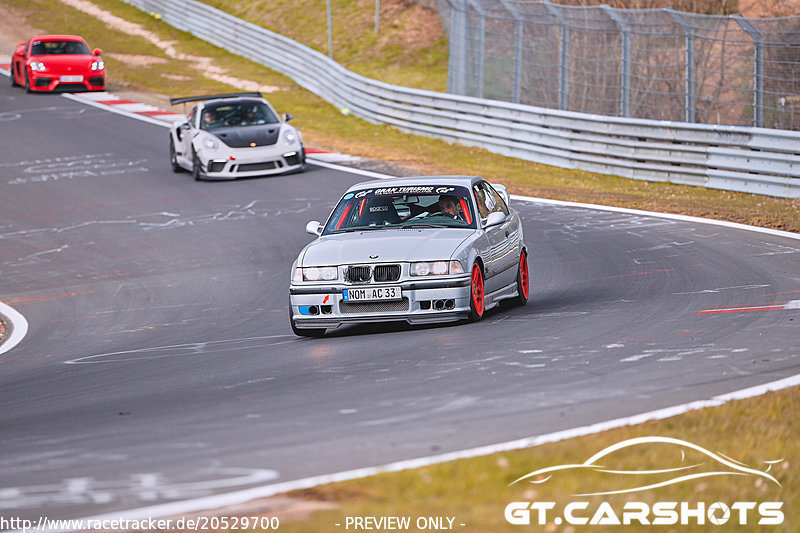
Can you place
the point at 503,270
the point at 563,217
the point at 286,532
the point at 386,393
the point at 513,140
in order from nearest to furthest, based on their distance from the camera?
the point at 286,532 < the point at 386,393 < the point at 503,270 < the point at 563,217 < the point at 513,140

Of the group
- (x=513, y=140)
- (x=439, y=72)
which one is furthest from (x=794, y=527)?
(x=439, y=72)

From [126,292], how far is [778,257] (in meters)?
7.73

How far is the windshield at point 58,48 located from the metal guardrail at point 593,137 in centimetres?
690

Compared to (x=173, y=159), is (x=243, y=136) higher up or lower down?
higher up

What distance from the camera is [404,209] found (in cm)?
1127

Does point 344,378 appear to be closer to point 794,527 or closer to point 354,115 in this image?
point 794,527

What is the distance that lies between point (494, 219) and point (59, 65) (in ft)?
82.9

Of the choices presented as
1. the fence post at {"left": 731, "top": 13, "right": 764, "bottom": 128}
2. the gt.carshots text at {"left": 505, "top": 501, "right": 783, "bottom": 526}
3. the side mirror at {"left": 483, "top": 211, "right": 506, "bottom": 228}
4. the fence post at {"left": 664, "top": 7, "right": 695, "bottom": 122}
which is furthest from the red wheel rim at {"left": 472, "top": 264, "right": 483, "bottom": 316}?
the fence post at {"left": 664, "top": 7, "right": 695, "bottom": 122}

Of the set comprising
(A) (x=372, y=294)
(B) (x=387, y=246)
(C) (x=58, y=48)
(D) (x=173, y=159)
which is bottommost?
(D) (x=173, y=159)

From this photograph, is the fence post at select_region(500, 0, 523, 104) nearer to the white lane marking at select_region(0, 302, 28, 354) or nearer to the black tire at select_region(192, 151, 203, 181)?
the black tire at select_region(192, 151, 203, 181)

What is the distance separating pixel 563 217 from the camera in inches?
702

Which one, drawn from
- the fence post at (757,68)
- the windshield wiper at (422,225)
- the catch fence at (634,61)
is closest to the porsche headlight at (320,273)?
the windshield wiper at (422,225)

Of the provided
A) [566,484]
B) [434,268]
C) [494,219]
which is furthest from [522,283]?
[566,484]

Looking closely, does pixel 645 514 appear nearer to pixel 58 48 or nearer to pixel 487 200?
pixel 487 200
